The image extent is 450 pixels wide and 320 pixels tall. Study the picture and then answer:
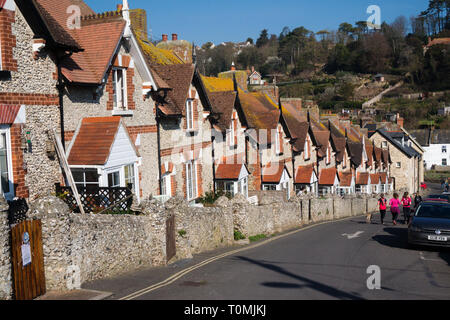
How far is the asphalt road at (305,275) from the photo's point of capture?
914 centimetres

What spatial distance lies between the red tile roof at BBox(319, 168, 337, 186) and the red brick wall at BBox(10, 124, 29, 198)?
2810 cm

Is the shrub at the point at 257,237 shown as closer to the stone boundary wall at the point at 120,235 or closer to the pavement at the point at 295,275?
the stone boundary wall at the point at 120,235

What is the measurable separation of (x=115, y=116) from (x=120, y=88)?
2.13 meters

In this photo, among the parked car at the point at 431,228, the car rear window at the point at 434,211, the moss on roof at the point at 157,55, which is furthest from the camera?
the moss on roof at the point at 157,55

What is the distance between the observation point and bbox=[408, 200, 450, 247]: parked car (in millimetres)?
14296

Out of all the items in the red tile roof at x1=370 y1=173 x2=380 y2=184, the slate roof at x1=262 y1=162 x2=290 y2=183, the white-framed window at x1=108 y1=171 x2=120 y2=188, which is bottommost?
the red tile roof at x1=370 y1=173 x2=380 y2=184

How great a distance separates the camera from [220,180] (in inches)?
880

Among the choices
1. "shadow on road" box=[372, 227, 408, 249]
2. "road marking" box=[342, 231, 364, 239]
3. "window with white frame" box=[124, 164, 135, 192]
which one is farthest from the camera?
"road marking" box=[342, 231, 364, 239]

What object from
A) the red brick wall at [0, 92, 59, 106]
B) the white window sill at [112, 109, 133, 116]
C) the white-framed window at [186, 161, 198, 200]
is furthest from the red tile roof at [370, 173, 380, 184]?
the red brick wall at [0, 92, 59, 106]

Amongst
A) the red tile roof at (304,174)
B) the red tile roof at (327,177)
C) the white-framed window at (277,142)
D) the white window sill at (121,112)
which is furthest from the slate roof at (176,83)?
the red tile roof at (327,177)

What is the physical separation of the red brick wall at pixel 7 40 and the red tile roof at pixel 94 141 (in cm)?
265

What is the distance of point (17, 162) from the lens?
10742mm

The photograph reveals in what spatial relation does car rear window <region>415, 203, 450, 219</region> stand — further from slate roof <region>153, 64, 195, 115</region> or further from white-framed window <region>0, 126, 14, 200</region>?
white-framed window <region>0, 126, 14, 200</region>

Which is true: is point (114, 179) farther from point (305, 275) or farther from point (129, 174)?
point (305, 275)
